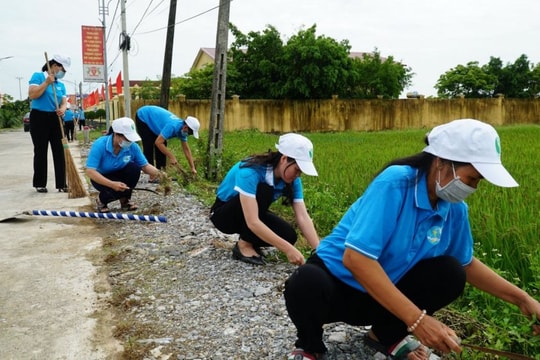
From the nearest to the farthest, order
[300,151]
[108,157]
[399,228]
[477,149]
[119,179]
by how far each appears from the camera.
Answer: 1. [477,149]
2. [399,228]
3. [300,151]
4. [108,157]
5. [119,179]

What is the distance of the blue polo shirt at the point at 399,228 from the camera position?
1.69 metres

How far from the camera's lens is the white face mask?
1.68 meters

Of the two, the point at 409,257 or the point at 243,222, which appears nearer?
the point at 409,257

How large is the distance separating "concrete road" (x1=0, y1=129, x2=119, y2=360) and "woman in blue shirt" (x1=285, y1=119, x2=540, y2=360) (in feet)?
3.49

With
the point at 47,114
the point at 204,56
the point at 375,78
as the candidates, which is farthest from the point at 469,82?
the point at 47,114

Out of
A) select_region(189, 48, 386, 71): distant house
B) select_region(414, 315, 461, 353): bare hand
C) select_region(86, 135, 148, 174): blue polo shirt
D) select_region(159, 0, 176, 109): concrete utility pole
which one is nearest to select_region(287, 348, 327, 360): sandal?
select_region(414, 315, 461, 353): bare hand

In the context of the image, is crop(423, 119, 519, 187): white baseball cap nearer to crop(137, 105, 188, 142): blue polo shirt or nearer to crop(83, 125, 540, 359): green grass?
crop(83, 125, 540, 359): green grass

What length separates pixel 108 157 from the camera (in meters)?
4.98

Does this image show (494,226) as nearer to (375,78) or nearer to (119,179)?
(119,179)

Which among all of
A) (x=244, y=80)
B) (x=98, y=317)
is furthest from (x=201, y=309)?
(x=244, y=80)

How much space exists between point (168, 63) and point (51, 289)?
1090 cm

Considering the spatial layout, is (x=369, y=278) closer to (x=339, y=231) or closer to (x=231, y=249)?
(x=339, y=231)

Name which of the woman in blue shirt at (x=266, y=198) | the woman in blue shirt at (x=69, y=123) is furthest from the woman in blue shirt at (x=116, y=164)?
the woman in blue shirt at (x=69, y=123)

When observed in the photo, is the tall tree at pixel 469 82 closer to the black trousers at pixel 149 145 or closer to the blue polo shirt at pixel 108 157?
the black trousers at pixel 149 145
